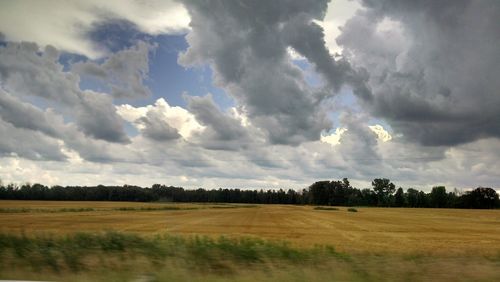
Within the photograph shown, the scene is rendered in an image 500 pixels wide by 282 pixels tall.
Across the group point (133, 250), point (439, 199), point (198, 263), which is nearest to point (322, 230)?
point (133, 250)

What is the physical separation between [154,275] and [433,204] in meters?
203

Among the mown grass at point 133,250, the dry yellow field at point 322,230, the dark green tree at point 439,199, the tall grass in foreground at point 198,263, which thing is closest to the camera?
the tall grass in foreground at point 198,263

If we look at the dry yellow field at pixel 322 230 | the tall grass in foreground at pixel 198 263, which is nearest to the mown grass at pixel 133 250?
the tall grass in foreground at pixel 198 263

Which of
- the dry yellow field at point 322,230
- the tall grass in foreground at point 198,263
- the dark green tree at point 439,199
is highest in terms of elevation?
the dark green tree at point 439,199

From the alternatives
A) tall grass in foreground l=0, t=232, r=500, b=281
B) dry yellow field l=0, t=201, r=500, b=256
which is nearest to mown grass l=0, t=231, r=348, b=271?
tall grass in foreground l=0, t=232, r=500, b=281

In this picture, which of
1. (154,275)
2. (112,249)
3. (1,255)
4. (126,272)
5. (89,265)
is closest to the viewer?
(154,275)

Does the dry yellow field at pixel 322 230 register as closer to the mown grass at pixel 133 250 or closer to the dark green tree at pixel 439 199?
the mown grass at pixel 133 250

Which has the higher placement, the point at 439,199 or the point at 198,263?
the point at 439,199

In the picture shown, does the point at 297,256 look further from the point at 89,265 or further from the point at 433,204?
the point at 433,204

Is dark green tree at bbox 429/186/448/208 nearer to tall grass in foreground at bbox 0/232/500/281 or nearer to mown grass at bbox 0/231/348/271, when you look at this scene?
mown grass at bbox 0/231/348/271

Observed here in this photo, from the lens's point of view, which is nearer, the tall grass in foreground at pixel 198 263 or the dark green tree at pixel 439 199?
the tall grass in foreground at pixel 198 263

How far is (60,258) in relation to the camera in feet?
45.1

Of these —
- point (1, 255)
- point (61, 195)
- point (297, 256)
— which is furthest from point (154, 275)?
point (61, 195)

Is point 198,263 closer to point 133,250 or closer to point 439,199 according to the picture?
point 133,250
